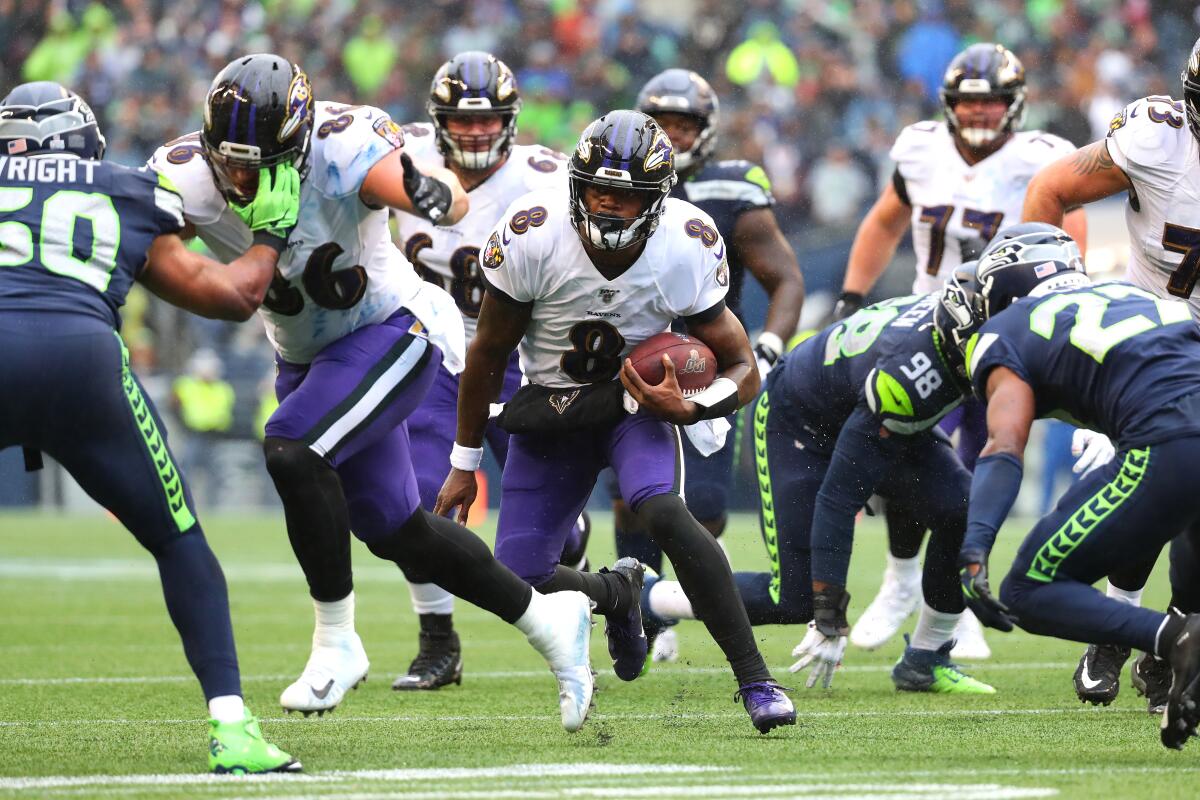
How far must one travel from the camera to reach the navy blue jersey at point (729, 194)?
22.5 ft

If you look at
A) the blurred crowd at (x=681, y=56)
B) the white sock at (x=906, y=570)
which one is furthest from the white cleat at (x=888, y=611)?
the blurred crowd at (x=681, y=56)

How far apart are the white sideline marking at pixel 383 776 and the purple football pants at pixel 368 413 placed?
35.6 inches

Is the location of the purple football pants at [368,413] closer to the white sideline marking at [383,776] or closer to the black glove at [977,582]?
the white sideline marking at [383,776]

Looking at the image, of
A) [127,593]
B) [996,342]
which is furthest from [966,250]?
[127,593]

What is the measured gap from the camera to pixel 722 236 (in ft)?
22.0

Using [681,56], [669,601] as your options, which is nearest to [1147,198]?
[669,601]

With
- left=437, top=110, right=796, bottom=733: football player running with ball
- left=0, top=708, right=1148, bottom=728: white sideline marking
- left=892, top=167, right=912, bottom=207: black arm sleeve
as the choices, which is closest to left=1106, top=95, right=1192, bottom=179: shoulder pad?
left=437, top=110, right=796, bottom=733: football player running with ball

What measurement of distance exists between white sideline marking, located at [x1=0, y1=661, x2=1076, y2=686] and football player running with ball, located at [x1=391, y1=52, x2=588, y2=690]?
1.21 ft

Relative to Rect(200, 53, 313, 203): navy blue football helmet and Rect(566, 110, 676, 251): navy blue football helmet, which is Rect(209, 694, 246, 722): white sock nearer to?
Rect(200, 53, 313, 203): navy blue football helmet

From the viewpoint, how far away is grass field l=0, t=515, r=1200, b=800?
370 centimetres

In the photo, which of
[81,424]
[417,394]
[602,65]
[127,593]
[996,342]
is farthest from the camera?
[602,65]

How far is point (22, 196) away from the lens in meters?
3.80

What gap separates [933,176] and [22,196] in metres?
4.24

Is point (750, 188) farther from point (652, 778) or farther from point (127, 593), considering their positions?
point (127, 593)
